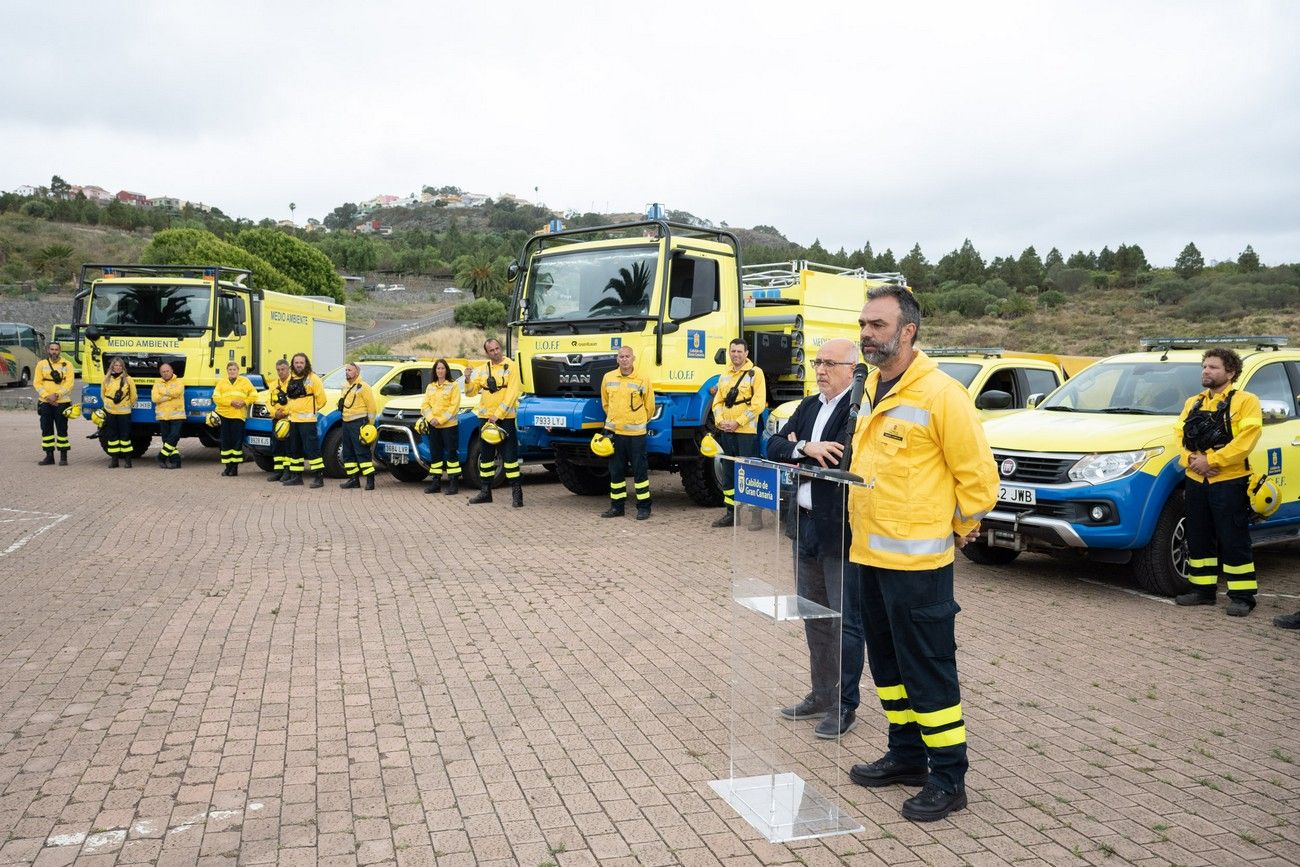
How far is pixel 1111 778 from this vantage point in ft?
14.0

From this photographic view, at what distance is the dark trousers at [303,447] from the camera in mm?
14086

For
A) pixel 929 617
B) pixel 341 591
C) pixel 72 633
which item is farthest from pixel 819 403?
pixel 72 633

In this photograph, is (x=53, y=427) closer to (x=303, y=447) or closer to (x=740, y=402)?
(x=303, y=447)

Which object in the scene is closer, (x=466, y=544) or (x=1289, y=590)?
(x=1289, y=590)

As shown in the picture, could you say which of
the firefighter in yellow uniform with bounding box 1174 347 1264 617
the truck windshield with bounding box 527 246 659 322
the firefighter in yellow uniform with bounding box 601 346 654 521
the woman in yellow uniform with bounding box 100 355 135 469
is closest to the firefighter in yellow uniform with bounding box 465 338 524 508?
the truck windshield with bounding box 527 246 659 322

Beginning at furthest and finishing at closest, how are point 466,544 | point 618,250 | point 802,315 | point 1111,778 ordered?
1. point 802,315
2. point 618,250
3. point 466,544
4. point 1111,778

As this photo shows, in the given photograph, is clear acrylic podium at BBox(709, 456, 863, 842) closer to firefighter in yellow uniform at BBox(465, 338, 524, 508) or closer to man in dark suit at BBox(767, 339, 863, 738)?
man in dark suit at BBox(767, 339, 863, 738)

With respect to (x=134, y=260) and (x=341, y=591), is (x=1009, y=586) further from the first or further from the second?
(x=134, y=260)

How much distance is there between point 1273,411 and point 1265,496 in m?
0.66

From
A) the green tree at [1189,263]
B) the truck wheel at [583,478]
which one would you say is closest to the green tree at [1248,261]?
the green tree at [1189,263]

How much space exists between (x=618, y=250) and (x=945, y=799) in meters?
8.35

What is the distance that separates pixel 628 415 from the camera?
35.1 feet

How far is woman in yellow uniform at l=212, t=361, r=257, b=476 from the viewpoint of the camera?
15.0 meters

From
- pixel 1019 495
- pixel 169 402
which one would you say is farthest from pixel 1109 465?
pixel 169 402
